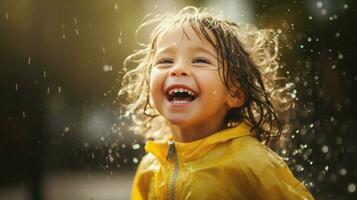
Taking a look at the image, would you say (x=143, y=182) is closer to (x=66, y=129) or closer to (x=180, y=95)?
(x=180, y=95)

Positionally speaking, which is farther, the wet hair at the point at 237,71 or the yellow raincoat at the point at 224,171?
the wet hair at the point at 237,71

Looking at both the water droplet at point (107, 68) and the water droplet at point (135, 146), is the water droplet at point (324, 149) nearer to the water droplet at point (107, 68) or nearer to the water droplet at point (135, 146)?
the water droplet at point (135, 146)

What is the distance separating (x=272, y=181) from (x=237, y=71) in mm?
546

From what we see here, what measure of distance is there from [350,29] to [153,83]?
3359 millimetres

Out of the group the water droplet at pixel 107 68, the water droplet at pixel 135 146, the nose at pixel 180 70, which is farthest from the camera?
the water droplet at pixel 107 68

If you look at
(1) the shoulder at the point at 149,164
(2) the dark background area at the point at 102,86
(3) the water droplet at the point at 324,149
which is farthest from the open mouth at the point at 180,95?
(3) the water droplet at the point at 324,149

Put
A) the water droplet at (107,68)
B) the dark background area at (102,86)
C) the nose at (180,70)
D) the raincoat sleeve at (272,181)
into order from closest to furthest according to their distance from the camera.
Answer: the raincoat sleeve at (272,181), the nose at (180,70), the dark background area at (102,86), the water droplet at (107,68)

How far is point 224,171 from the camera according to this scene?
236 cm

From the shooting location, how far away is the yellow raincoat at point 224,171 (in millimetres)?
2307

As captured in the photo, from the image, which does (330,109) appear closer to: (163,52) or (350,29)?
(350,29)

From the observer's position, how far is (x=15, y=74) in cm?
519

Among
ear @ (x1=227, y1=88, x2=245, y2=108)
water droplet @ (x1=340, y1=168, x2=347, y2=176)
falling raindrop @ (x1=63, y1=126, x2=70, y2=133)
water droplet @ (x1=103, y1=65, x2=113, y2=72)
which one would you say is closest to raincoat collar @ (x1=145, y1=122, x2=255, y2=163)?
ear @ (x1=227, y1=88, x2=245, y2=108)

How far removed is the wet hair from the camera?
2.62m

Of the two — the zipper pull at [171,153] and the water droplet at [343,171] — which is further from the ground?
the zipper pull at [171,153]
